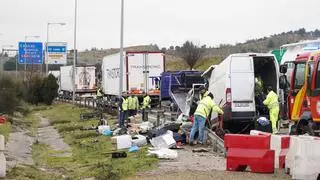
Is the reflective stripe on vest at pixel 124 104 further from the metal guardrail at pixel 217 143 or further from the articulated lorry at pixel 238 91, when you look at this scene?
the metal guardrail at pixel 217 143

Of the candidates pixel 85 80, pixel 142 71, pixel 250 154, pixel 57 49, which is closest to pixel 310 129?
pixel 250 154

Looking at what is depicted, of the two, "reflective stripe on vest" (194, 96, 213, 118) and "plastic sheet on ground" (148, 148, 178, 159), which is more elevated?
"reflective stripe on vest" (194, 96, 213, 118)

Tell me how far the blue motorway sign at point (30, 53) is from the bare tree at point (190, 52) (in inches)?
782

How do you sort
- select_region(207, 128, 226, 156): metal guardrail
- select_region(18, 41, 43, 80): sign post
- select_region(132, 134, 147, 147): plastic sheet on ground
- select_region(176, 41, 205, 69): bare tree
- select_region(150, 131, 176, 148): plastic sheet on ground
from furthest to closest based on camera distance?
select_region(176, 41, 205, 69): bare tree
select_region(18, 41, 43, 80): sign post
select_region(132, 134, 147, 147): plastic sheet on ground
select_region(150, 131, 176, 148): plastic sheet on ground
select_region(207, 128, 226, 156): metal guardrail

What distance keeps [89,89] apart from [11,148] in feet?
141

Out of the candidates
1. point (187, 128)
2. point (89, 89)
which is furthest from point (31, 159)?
point (89, 89)

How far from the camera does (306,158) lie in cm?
1179

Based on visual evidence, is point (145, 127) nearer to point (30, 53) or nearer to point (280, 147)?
point (280, 147)

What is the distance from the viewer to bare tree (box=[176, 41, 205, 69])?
272ft

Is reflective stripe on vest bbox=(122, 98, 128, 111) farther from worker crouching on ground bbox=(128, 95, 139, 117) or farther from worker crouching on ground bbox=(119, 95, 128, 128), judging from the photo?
worker crouching on ground bbox=(128, 95, 139, 117)

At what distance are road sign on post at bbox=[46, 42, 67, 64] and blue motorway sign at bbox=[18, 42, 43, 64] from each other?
548 centimetres

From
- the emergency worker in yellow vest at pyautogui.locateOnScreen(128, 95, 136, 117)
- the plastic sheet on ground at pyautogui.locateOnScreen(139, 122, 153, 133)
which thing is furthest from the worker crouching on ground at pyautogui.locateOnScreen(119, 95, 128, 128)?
the plastic sheet on ground at pyautogui.locateOnScreen(139, 122, 153, 133)

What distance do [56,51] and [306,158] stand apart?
64520 mm

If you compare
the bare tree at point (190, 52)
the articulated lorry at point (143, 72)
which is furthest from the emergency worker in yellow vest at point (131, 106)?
the bare tree at point (190, 52)
